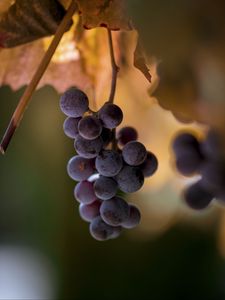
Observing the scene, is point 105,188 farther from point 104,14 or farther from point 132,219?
point 104,14

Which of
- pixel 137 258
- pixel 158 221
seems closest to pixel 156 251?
pixel 137 258

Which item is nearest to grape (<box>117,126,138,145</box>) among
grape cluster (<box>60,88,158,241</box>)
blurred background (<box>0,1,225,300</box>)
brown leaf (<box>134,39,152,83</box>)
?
grape cluster (<box>60,88,158,241</box>)

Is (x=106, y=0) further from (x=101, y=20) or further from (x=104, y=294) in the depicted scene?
(x=104, y=294)

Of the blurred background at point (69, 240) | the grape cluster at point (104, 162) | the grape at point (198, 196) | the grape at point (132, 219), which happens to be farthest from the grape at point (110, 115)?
the blurred background at point (69, 240)

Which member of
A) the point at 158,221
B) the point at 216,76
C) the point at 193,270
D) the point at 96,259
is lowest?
the point at 193,270

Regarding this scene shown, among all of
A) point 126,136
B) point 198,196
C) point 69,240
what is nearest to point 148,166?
point 126,136
